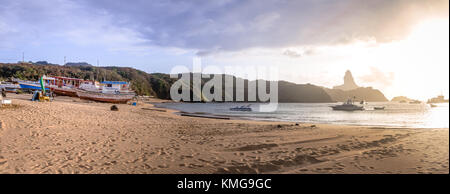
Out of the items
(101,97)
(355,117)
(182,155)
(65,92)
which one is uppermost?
(65,92)

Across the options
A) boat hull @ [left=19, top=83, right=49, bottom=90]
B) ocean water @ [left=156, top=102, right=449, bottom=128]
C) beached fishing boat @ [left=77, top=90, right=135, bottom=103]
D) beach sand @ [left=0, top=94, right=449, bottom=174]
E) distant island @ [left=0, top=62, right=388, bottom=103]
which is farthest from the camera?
distant island @ [left=0, top=62, right=388, bottom=103]

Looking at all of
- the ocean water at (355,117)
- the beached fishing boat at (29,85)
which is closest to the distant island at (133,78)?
the beached fishing boat at (29,85)

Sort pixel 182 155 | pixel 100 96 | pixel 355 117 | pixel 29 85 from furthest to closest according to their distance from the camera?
pixel 29 85, pixel 100 96, pixel 355 117, pixel 182 155

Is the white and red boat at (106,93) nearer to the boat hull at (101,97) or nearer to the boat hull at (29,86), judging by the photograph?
the boat hull at (101,97)

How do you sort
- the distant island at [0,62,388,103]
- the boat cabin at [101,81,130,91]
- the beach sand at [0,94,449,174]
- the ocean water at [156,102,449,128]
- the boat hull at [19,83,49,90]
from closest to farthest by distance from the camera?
1. the beach sand at [0,94,449,174]
2. the ocean water at [156,102,449,128]
3. the boat cabin at [101,81,130,91]
4. the boat hull at [19,83,49,90]
5. the distant island at [0,62,388,103]

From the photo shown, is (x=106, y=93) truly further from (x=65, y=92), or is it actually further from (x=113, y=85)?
(x=65, y=92)

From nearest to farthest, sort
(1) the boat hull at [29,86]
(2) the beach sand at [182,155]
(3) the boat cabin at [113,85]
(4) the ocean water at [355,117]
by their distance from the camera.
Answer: (2) the beach sand at [182,155], (4) the ocean water at [355,117], (3) the boat cabin at [113,85], (1) the boat hull at [29,86]

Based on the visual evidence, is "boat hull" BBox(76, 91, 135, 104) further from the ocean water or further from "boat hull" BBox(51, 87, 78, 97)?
the ocean water

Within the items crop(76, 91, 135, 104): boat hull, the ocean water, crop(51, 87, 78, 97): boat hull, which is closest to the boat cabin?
crop(76, 91, 135, 104): boat hull

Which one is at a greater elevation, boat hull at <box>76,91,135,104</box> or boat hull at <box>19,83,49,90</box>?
boat hull at <box>19,83,49,90</box>

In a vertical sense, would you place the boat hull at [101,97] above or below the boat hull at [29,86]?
below

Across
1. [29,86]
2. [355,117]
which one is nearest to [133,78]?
[29,86]
